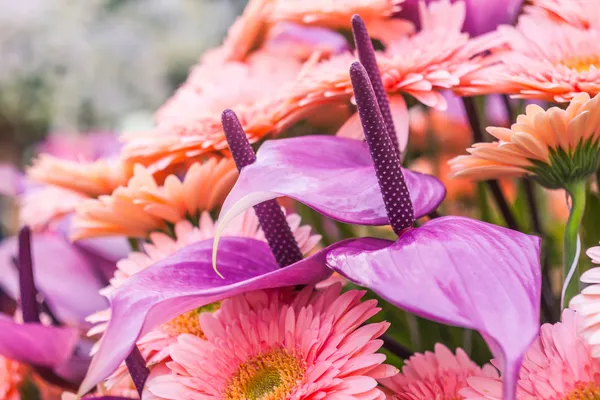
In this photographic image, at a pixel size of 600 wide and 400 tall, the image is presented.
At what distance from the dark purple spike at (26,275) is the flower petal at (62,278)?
0.08 meters

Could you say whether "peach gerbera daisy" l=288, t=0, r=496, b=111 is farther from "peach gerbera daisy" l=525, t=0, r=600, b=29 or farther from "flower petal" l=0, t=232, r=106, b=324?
"flower petal" l=0, t=232, r=106, b=324

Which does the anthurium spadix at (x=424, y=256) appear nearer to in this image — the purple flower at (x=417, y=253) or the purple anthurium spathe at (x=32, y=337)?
the purple flower at (x=417, y=253)

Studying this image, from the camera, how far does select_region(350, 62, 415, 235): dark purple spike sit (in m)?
0.17

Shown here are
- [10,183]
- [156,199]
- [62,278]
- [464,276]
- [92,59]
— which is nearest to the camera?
[464,276]

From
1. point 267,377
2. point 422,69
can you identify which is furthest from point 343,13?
point 267,377

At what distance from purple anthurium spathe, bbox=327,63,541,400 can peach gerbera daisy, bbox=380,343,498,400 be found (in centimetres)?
5

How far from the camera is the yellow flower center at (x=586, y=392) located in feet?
0.59

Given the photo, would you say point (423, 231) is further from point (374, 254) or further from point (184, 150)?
point (184, 150)

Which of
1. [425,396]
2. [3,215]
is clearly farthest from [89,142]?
[425,396]

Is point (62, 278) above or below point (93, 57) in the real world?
below

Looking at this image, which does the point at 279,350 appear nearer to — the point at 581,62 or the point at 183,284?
the point at 183,284

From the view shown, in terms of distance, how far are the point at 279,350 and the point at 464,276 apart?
74 mm

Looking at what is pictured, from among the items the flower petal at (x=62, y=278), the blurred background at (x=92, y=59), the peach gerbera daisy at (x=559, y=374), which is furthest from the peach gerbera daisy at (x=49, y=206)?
the blurred background at (x=92, y=59)

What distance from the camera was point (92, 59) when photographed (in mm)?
824
